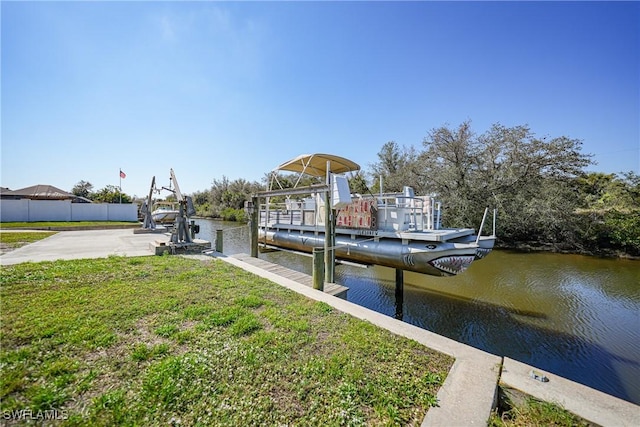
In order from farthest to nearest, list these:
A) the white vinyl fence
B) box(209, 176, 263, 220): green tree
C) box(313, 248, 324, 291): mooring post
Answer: box(209, 176, 263, 220): green tree, the white vinyl fence, box(313, 248, 324, 291): mooring post

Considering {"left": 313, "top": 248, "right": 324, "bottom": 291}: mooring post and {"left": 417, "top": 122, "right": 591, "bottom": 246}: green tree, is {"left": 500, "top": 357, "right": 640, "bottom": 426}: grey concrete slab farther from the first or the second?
{"left": 417, "top": 122, "right": 591, "bottom": 246}: green tree

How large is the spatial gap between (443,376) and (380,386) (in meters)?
0.71

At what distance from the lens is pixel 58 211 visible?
19766 millimetres

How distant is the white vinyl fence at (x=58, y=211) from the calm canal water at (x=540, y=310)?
69.8 feet

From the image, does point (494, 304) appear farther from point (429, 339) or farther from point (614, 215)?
point (614, 215)

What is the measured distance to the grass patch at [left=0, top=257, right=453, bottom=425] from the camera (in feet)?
6.75

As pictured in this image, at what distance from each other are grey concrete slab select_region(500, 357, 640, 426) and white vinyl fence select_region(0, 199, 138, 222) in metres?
27.1

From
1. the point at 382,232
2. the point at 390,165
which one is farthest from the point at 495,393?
the point at 390,165

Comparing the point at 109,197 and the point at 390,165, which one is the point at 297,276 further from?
the point at 109,197

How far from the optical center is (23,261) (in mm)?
6434

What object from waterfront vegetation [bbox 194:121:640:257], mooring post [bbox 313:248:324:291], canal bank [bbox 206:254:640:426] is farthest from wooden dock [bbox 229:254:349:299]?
waterfront vegetation [bbox 194:121:640:257]

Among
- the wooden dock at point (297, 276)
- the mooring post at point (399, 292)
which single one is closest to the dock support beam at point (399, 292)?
the mooring post at point (399, 292)

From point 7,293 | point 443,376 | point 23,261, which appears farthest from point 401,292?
point 23,261

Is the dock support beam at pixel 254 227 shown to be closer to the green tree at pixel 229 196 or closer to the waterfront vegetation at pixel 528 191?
the waterfront vegetation at pixel 528 191
